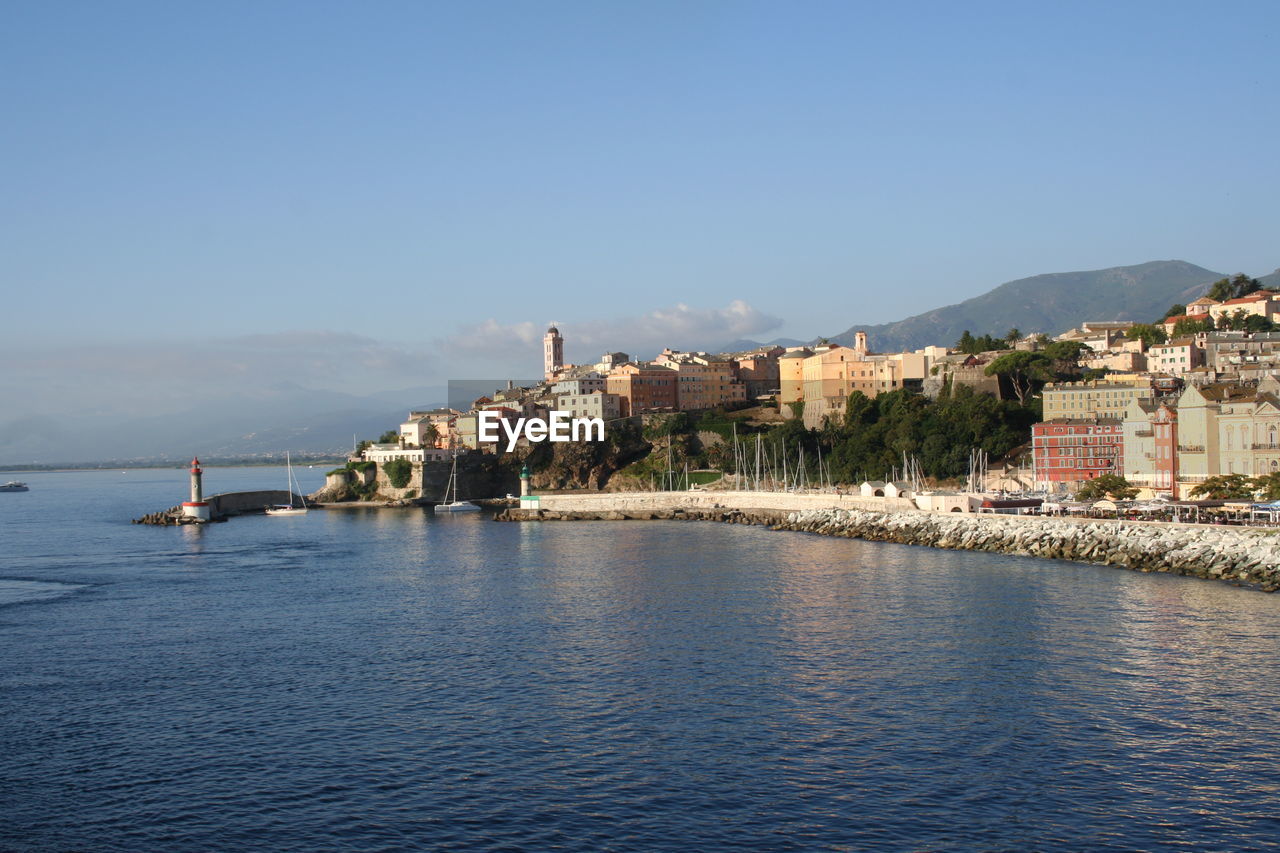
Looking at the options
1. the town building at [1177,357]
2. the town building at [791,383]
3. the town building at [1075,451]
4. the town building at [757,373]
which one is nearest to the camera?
the town building at [1075,451]

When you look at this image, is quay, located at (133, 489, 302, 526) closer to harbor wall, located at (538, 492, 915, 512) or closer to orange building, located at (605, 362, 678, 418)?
harbor wall, located at (538, 492, 915, 512)

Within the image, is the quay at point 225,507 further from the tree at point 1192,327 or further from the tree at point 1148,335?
the tree at point 1192,327

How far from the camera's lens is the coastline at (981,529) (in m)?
34.6

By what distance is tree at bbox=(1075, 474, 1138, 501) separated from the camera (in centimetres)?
4881

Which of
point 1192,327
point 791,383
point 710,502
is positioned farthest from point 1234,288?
point 710,502

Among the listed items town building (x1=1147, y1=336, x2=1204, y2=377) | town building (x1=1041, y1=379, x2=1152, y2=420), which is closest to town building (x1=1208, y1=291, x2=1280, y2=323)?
town building (x1=1147, y1=336, x2=1204, y2=377)

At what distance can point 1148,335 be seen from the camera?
93188 mm

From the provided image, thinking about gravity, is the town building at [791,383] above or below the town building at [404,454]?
above

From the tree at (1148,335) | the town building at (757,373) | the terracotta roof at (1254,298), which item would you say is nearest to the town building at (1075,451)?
the tree at (1148,335)

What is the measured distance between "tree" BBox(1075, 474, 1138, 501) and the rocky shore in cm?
612

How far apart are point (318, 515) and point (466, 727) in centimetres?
5931

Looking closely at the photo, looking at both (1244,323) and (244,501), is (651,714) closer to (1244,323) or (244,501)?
(244,501)

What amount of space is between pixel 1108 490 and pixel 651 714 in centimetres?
3551

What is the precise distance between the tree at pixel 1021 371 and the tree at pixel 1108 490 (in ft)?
86.9
